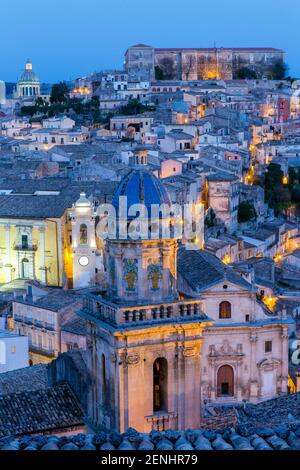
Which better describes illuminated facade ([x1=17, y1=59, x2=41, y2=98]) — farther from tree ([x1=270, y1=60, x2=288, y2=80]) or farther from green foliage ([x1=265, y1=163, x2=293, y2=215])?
green foliage ([x1=265, y1=163, x2=293, y2=215])

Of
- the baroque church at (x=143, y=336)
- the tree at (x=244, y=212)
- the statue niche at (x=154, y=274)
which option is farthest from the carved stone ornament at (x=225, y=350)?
the tree at (x=244, y=212)

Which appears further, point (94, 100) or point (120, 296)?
point (94, 100)

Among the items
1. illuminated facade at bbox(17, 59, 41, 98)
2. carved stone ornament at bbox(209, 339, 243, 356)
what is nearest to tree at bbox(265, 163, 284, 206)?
carved stone ornament at bbox(209, 339, 243, 356)

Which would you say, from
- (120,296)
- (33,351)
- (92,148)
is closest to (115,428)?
(120,296)

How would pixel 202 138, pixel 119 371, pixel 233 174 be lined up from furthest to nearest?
pixel 202 138
pixel 233 174
pixel 119 371

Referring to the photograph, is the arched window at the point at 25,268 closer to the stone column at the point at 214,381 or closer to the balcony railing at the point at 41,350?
the balcony railing at the point at 41,350

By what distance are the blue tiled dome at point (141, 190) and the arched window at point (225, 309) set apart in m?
10.6

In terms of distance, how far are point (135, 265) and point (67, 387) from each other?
271 cm

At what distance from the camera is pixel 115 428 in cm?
1292

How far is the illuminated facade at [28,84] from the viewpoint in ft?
323

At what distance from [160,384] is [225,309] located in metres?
10.6

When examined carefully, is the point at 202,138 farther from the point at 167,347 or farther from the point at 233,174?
the point at 167,347

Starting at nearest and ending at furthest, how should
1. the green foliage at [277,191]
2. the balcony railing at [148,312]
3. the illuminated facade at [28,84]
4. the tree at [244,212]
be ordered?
the balcony railing at [148,312]
the tree at [244,212]
the green foliage at [277,191]
the illuminated facade at [28,84]

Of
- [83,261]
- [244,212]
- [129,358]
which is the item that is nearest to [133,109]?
[244,212]
